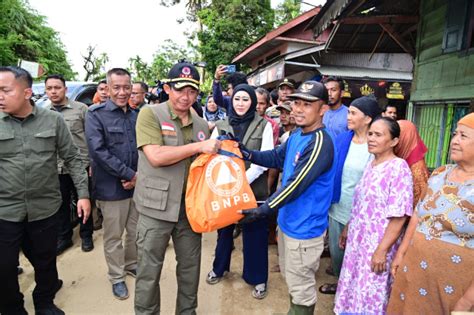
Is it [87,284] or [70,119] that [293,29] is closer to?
[70,119]

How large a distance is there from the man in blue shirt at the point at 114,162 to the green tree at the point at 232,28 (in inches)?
550

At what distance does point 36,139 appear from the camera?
242cm

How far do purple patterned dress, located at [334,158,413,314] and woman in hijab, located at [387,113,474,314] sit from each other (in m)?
0.19

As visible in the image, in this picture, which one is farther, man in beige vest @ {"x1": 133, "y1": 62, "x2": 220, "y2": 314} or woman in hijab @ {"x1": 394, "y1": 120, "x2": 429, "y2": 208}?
woman in hijab @ {"x1": 394, "y1": 120, "x2": 429, "y2": 208}

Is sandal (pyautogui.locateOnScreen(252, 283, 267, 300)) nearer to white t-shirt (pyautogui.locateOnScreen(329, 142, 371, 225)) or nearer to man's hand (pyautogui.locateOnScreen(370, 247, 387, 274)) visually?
white t-shirt (pyautogui.locateOnScreen(329, 142, 371, 225))

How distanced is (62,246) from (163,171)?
8.39 ft

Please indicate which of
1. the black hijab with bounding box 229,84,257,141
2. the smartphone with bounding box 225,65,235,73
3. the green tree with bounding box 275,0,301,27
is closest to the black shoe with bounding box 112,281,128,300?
the black hijab with bounding box 229,84,257,141

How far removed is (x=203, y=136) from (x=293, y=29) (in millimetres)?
10759

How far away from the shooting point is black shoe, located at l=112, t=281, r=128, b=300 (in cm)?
299

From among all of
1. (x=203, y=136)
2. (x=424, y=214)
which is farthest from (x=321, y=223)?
(x=203, y=136)

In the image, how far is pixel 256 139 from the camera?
3.05 metres

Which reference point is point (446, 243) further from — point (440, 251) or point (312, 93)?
point (312, 93)

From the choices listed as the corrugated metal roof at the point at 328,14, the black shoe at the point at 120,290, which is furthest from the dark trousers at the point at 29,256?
the corrugated metal roof at the point at 328,14

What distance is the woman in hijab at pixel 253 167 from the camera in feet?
10.0
